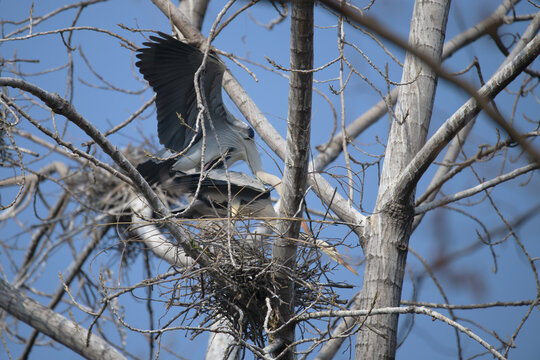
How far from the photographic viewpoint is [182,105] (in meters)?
3.67

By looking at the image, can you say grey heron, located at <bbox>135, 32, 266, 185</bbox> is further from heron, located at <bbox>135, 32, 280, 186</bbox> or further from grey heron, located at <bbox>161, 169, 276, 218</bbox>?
grey heron, located at <bbox>161, 169, 276, 218</bbox>

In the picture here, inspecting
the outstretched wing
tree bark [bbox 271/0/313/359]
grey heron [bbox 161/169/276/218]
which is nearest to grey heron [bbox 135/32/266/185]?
the outstretched wing

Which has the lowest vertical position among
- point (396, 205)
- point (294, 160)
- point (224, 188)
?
point (294, 160)

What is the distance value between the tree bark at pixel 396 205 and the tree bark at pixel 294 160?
0.37m

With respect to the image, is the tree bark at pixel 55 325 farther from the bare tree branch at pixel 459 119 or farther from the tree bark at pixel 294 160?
the bare tree branch at pixel 459 119

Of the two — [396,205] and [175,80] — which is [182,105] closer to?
[175,80]

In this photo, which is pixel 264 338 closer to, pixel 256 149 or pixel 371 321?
pixel 371 321

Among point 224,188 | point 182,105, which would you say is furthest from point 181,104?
point 224,188

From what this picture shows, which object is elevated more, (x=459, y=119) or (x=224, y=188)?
(x=224, y=188)

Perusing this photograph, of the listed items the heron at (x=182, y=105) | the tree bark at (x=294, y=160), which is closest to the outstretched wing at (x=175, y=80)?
the heron at (x=182, y=105)

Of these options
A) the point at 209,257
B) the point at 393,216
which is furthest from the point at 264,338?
the point at 393,216

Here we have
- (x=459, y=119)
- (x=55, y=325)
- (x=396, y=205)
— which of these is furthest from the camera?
(x=55, y=325)

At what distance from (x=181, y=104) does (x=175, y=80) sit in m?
0.17

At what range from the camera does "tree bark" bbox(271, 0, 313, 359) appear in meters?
1.96
